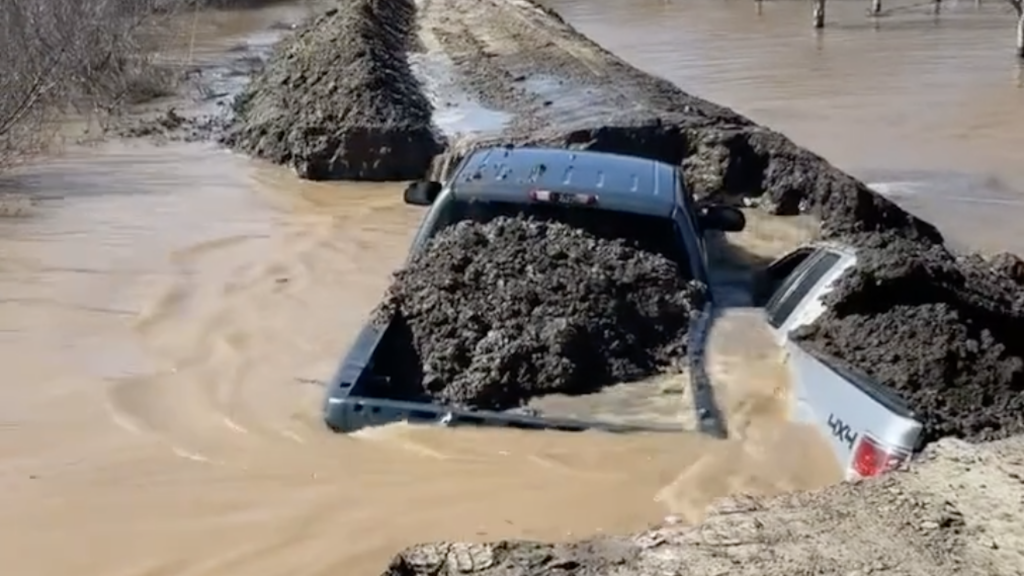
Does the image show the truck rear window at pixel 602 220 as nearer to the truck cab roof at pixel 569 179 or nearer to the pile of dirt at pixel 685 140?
the truck cab roof at pixel 569 179

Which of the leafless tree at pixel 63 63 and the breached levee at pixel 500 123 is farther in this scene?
the leafless tree at pixel 63 63

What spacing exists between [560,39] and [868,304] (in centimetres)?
1761

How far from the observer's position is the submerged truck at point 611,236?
661 cm

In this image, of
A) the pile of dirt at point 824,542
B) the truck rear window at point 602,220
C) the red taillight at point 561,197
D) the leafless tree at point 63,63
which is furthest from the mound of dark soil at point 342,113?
the pile of dirt at point 824,542

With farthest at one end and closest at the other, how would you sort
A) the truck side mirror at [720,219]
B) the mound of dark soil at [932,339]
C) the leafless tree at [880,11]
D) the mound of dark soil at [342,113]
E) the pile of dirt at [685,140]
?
the leafless tree at [880,11], the mound of dark soil at [342,113], the pile of dirt at [685,140], the truck side mirror at [720,219], the mound of dark soil at [932,339]

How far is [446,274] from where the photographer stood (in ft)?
25.3

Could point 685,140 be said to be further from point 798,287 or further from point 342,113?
point 798,287

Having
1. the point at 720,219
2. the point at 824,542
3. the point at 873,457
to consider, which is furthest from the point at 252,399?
the point at 824,542

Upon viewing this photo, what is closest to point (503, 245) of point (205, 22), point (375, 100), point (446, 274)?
point (446, 274)

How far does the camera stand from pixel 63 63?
63.4ft

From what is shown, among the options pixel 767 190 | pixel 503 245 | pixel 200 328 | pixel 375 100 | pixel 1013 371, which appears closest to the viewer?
pixel 1013 371

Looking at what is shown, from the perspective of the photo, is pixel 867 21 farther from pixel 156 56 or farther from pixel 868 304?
pixel 868 304

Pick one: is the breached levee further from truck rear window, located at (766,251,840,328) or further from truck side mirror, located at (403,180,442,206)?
truck side mirror, located at (403,180,442,206)

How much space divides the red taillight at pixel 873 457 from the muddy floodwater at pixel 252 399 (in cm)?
59
